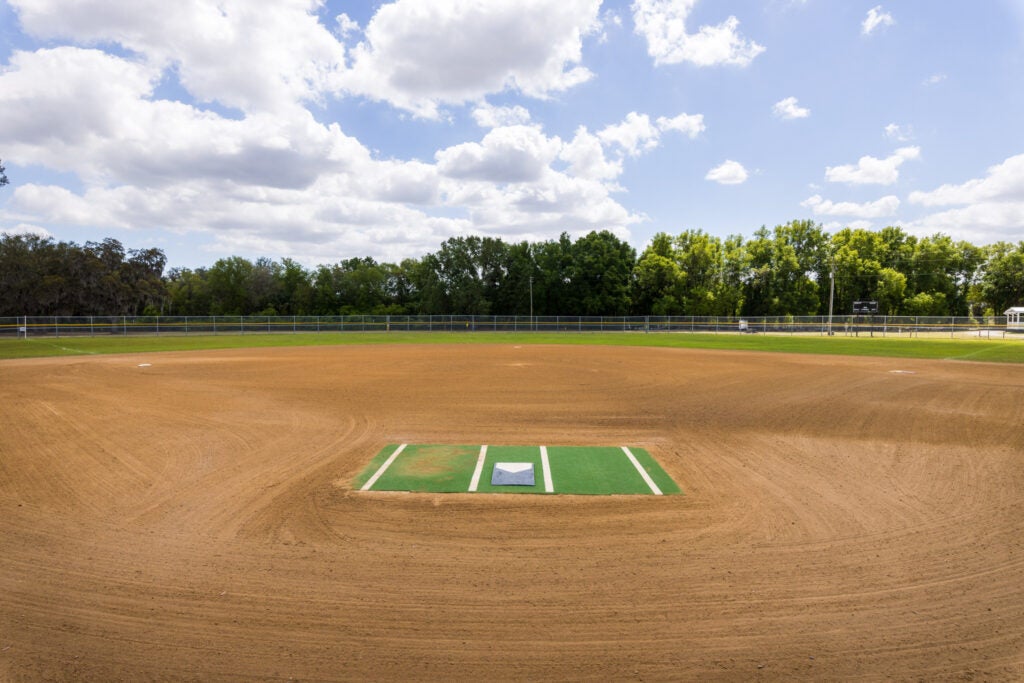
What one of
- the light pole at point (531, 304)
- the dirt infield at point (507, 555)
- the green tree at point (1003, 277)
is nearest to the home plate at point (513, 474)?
the dirt infield at point (507, 555)

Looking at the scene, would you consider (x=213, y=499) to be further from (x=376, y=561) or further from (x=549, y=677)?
(x=549, y=677)

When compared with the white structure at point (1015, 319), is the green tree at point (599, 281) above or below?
above

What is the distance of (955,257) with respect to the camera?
96.3 m

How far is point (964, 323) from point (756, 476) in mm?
75245

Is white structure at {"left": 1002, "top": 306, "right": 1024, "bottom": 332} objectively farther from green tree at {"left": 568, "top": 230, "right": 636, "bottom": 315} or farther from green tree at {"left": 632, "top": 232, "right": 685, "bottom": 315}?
green tree at {"left": 568, "top": 230, "right": 636, "bottom": 315}

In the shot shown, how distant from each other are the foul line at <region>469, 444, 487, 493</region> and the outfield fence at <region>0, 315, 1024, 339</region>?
53.4 meters

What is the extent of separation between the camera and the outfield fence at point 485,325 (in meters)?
54.5

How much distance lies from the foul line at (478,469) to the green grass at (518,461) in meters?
0.06

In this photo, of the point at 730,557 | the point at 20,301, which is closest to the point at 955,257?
the point at 730,557

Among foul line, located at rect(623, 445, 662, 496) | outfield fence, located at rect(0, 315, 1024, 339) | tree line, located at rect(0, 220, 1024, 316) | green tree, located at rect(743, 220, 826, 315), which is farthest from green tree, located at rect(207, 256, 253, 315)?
foul line, located at rect(623, 445, 662, 496)

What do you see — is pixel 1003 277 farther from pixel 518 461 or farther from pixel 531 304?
pixel 518 461

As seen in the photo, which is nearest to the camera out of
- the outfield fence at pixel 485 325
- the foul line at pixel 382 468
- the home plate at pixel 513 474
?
the foul line at pixel 382 468

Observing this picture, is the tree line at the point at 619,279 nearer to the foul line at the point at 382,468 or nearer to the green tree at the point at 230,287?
the green tree at the point at 230,287

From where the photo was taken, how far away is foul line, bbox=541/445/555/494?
330 inches
